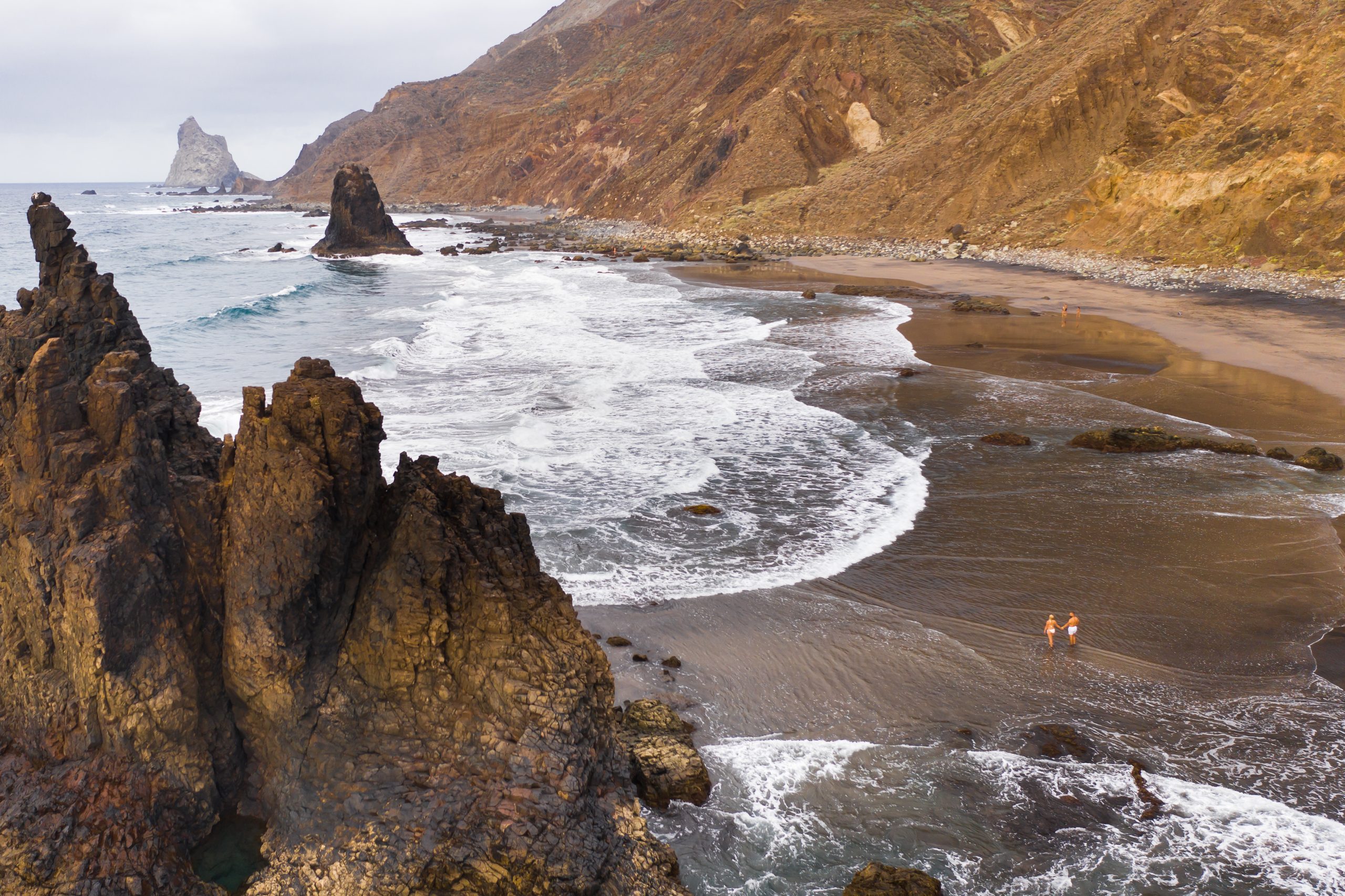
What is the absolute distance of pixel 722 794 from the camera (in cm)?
748

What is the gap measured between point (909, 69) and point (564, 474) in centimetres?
6781

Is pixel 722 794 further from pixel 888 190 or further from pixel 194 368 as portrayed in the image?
pixel 888 190

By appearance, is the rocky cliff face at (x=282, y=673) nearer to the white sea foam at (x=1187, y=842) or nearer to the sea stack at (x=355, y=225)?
the white sea foam at (x=1187, y=842)

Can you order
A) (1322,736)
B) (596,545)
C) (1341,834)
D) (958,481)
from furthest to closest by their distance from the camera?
(958,481)
(596,545)
(1322,736)
(1341,834)

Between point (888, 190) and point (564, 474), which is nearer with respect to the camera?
point (564, 474)

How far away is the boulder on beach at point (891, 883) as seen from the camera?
615cm

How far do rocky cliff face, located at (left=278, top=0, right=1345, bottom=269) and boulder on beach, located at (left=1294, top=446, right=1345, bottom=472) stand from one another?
24.6m

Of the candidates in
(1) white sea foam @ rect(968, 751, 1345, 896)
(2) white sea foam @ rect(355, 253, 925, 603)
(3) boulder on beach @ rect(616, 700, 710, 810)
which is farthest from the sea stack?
(1) white sea foam @ rect(968, 751, 1345, 896)

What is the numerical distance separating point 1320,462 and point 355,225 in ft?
200

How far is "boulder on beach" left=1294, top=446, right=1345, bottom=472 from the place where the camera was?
15805 millimetres

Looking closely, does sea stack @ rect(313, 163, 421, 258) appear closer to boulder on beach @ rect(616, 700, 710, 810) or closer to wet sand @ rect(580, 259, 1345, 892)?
wet sand @ rect(580, 259, 1345, 892)

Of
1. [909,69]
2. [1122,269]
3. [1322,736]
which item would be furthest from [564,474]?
[909,69]

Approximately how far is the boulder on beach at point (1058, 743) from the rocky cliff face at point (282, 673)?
4123 millimetres

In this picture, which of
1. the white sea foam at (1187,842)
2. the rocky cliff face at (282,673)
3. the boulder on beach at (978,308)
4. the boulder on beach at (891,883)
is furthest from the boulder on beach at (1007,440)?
the boulder on beach at (978,308)
